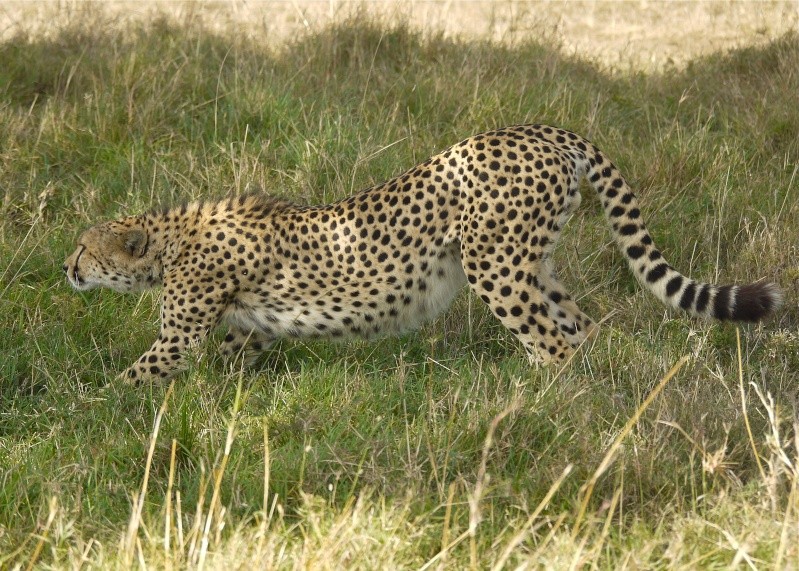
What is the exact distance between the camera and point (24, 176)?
519 cm

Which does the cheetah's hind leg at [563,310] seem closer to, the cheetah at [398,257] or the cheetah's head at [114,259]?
the cheetah at [398,257]

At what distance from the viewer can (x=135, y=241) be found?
14.0ft

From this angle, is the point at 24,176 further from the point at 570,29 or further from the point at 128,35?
the point at 570,29

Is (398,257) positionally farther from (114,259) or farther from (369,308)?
(114,259)

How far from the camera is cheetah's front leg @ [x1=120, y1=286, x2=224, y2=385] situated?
3996mm

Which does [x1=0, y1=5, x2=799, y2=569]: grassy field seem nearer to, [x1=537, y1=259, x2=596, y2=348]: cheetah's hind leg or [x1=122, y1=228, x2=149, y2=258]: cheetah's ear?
[x1=537, y1=259, x2=596, y2=348]: cheetah's hind leg

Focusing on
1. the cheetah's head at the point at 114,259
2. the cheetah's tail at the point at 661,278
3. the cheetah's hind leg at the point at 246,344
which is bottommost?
the cheetah's hind leg at the point at 246,344

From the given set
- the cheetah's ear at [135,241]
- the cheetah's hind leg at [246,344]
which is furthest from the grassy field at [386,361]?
the cheetah's ear at [135,241]

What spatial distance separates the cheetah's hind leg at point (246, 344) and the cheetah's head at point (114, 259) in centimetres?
34

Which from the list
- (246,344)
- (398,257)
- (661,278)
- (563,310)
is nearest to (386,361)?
(398,257)

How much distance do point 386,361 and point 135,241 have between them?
0.98 m

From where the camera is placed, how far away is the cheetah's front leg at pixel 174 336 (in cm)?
400

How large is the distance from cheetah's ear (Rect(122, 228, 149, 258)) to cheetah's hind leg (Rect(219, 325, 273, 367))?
0.42 metres

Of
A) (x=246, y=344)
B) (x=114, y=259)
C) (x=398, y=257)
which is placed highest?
(x=398, y=257)
